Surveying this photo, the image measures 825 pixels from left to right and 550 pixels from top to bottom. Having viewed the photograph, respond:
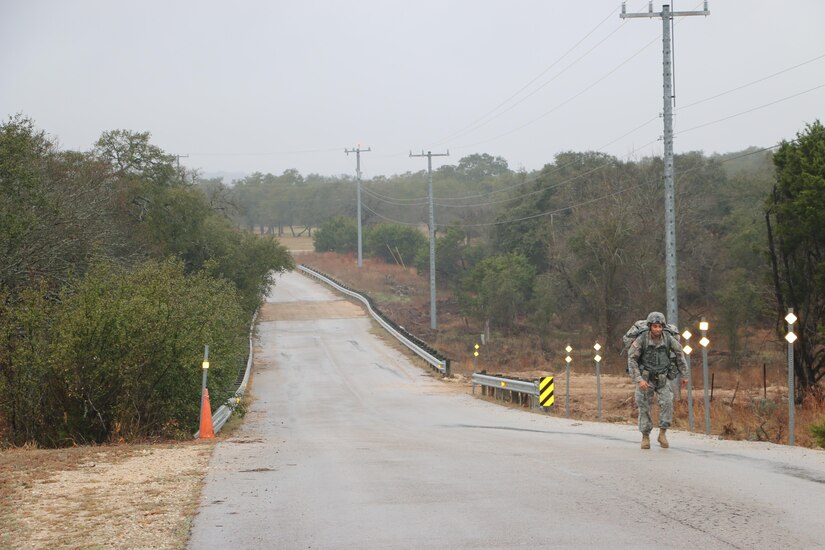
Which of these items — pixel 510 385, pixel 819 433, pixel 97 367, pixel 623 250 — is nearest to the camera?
pixel 819 433

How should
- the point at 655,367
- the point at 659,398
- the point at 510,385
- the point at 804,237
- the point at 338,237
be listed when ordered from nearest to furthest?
the point at 655,367
the point at 659,398
the point at 804,237
the point at 510,385
the point at 338,237

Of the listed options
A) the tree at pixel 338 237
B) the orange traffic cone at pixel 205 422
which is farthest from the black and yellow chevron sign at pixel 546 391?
the tree at pixel 338 237

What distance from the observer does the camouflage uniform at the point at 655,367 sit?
13.0m

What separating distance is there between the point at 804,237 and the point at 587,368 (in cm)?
1848

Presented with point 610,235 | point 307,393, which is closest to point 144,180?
point 307,393

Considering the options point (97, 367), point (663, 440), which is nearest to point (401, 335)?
point (97, 367)

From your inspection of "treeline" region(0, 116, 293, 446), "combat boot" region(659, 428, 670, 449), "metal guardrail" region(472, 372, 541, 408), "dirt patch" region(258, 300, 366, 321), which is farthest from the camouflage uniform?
"dirt patch" region(258, 300, 366, 321)

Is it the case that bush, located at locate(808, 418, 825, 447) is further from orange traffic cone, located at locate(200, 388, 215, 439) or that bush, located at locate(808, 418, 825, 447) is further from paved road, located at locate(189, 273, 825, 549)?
orange traffic cone, located at locate(200, 388, 215, 439)

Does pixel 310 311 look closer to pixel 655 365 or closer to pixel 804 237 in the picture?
pixel 804 237

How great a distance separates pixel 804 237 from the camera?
88.0 ft

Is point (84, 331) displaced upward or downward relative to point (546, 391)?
upward

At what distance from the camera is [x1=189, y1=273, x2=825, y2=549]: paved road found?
25.2ft

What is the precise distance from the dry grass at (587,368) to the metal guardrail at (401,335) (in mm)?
1113

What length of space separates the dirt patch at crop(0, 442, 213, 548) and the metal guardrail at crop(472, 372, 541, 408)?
13.4m
